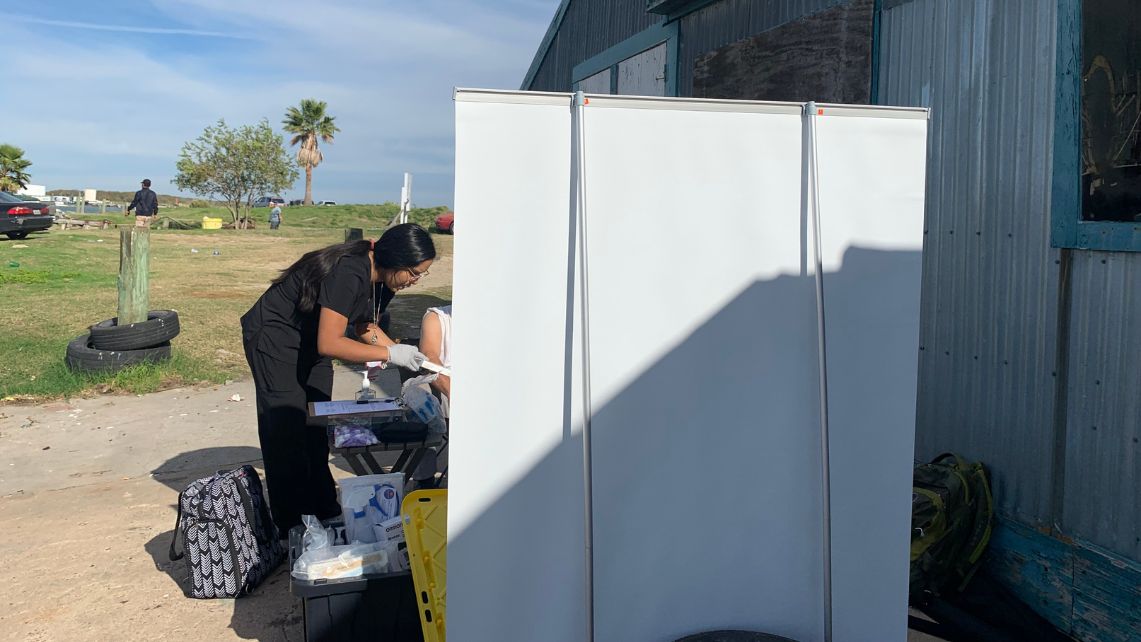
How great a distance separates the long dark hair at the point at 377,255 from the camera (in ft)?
13.3

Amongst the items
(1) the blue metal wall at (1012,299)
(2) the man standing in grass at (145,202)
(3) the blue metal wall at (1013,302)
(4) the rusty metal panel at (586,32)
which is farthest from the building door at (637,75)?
(2) the man standing in grass at (145,202)

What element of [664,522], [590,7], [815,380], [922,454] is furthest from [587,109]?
[590,7]

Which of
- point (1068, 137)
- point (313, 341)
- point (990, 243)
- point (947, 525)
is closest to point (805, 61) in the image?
point (990, 243)

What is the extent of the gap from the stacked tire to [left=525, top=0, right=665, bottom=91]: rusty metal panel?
5362 millimetres

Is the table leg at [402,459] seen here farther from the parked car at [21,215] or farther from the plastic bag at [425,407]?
the parked car at [21,215]

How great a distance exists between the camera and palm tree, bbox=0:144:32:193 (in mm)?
47228

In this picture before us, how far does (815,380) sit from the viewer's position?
9.19 ft

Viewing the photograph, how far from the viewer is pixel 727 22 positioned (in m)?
6.86

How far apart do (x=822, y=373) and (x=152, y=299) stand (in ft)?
44.2

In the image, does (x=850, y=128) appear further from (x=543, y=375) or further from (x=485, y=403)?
(x=485, y=403)

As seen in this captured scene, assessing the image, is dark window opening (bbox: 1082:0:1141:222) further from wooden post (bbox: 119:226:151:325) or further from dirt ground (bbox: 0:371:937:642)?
wooden post (bbox: 119:226:151:325)

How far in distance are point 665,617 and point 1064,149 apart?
279 centimetres

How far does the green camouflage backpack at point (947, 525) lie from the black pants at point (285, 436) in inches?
114

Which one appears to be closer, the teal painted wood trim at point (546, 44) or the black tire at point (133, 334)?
the black tire at point (133, 334)
